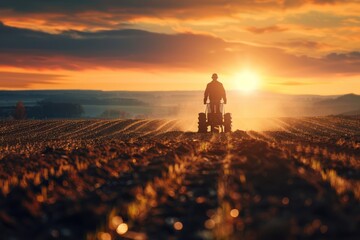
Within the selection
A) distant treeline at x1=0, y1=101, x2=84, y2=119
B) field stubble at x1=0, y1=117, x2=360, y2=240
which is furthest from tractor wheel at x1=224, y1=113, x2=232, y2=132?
distant treeline at x1=0, y1=101, x2=84, y2=119

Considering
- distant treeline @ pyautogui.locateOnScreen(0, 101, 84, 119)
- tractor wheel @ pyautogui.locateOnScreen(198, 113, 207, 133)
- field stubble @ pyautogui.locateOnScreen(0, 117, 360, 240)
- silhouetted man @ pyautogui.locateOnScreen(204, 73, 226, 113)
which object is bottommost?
distant treeline @ pyautogui.locateOnScreen(0, 101, 84, 119)

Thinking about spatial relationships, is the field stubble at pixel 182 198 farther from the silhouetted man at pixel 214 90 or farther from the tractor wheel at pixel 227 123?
the tractor wheel at pixel 227 123

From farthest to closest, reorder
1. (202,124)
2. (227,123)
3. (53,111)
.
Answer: (53,111) → (227,123) → (202,124)

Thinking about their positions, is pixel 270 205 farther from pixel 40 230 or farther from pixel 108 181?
pixel 108 181

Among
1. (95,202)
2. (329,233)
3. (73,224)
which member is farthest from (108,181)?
(329,233)

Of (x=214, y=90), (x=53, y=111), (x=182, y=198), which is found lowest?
(x=53, y=111)

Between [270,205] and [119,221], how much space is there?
2090 mm

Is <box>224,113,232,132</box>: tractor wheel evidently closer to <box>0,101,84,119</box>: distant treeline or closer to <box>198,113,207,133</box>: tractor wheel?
<box>198,113,207,133</box>: tractor wheel

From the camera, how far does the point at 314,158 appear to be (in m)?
14.7

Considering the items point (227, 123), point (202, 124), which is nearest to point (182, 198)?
point (202, 124)

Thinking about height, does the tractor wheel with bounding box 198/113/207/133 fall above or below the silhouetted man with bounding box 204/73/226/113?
below

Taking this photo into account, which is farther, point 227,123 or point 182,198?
point 227,123

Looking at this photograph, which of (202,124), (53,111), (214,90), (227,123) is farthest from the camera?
(53,111)

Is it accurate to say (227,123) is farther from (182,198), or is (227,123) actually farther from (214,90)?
(182,198)
